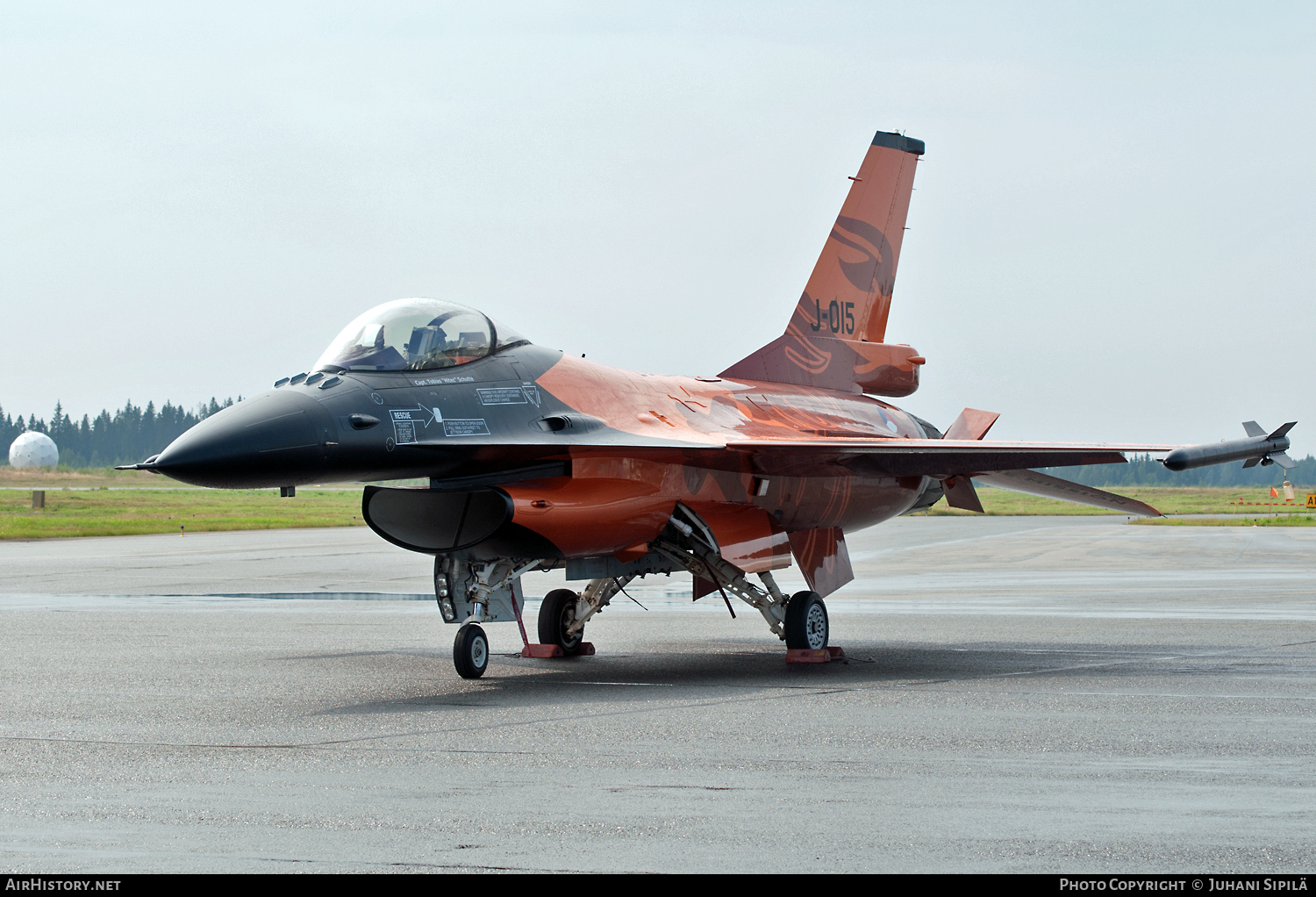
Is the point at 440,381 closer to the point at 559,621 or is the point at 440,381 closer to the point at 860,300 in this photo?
the point at 559,621

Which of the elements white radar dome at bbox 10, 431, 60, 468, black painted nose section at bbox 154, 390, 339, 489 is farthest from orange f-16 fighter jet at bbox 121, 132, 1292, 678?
white radar dome at bbox 10, 431, 60, 468

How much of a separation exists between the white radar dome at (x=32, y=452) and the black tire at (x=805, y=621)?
98.6 m

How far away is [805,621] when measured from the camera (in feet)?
43.4

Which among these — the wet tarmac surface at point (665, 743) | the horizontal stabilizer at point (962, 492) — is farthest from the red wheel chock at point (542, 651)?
the horizontal stabilizer at point (962, 492)

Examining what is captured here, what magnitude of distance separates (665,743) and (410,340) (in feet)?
15.2

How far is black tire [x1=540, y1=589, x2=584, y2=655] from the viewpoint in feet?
45.6

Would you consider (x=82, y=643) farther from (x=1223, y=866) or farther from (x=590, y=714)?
(x=1223, y=866)

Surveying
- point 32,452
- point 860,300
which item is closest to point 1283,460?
point 860,300

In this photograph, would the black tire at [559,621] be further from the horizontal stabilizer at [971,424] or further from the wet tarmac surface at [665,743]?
the horizontal stabilizer at [971,424]

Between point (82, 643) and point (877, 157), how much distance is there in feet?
37.4

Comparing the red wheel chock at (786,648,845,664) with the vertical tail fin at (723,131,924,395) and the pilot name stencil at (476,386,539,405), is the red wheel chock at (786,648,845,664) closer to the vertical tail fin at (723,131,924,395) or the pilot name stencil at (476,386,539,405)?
the pilot name stencil at (476,386,539,405)

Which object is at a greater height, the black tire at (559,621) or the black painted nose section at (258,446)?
the black painted nose section at (258,446)

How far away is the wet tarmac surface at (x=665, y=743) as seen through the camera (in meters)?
5.52

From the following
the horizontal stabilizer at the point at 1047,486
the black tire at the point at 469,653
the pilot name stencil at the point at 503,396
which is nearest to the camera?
the black tire at the point at 469,653
